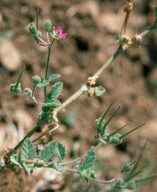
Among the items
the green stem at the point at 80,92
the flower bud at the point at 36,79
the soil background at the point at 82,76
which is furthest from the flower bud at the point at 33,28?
the soil background at the point at 82,76

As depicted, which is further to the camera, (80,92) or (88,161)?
(80,92)

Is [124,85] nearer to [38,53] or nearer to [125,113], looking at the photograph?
[125,113]

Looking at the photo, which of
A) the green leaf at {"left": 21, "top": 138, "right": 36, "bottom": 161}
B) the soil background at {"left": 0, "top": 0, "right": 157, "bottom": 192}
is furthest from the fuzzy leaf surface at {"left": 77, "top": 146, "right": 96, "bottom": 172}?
the soil background at {"left": 0, "top": 0, "right": 157, "bottom": 192}

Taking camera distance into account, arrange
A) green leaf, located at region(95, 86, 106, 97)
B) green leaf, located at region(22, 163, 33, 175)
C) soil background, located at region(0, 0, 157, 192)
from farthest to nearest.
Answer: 1. soil background, located at region(0, 0, 157, 192)
2. green leaf, located at region(95, 86, 106, 97)
3. green leaf, located at region(22, 163, 33, 175)

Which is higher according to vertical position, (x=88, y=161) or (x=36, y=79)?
A: (x=36, y=79)

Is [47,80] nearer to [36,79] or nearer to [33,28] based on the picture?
[36,79]

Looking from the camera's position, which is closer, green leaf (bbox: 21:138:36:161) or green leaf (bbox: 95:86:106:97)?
green leaf (bbox: 21:138:36:161)

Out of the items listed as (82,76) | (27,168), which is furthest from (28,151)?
(82,76)

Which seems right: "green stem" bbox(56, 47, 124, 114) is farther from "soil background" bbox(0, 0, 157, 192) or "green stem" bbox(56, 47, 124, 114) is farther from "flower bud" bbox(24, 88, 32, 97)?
"soil background" bbox(0, 0, 157, 192)
